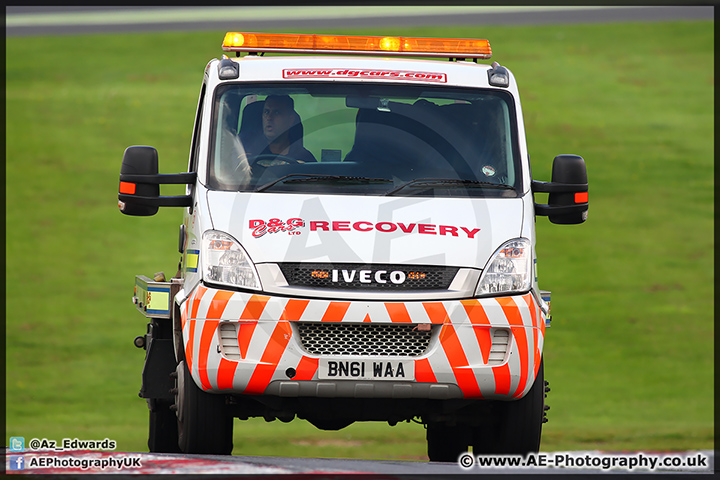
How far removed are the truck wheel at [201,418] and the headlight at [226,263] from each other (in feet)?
2.29

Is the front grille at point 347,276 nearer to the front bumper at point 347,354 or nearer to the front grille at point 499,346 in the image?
the front bumper at point 347,354

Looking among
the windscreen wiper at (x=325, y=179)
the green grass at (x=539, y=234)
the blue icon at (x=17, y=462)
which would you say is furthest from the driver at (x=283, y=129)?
the green grass at (x=539, y=234)

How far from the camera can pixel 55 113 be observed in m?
32.6

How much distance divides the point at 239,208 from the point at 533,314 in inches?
76.7

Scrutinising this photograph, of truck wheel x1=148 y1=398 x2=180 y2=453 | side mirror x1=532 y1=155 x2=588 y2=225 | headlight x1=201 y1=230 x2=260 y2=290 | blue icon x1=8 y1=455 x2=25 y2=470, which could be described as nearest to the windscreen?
side mirror x1=532 y1=155 x2=588 y2=225

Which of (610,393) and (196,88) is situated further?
(196,88)

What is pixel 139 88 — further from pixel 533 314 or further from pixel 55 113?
pixel 533 314

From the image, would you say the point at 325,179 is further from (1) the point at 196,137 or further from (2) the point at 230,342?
(1) the point at 196,137

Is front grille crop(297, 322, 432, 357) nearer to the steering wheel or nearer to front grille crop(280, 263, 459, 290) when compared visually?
front grille crop(280, 263, 459, 290)

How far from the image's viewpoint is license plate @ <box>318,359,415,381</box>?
6.76 metres

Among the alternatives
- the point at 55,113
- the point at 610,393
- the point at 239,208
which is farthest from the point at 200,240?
the point at 55,113

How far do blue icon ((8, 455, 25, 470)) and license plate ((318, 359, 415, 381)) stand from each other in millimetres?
1814

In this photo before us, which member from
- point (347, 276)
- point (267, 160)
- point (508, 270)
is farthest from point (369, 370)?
point (267, 160)

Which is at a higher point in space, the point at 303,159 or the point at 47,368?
the point at 303,159
